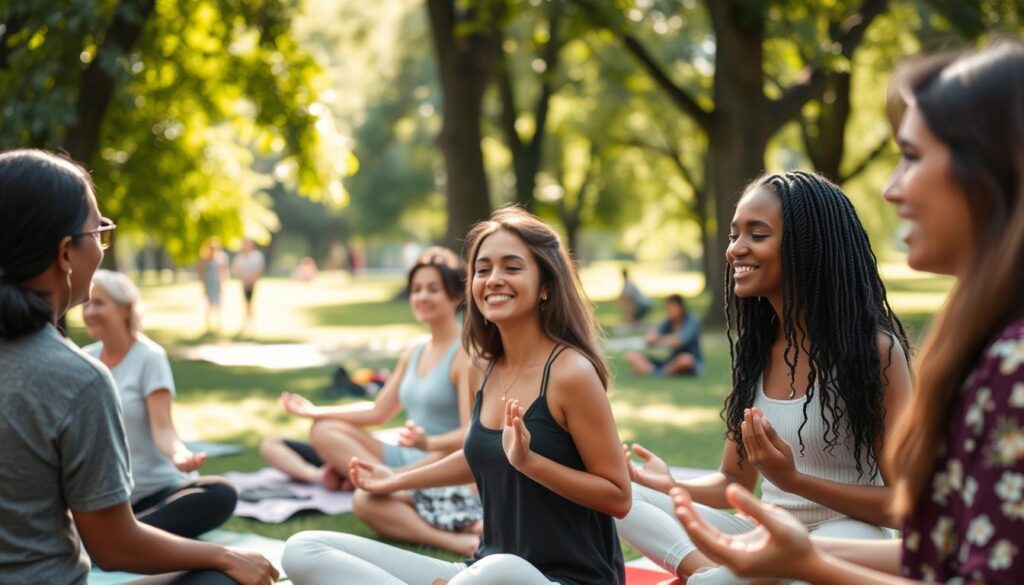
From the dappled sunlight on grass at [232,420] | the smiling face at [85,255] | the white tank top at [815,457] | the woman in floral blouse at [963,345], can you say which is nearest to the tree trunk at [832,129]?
the dappled sunlight on grass at [232,420]

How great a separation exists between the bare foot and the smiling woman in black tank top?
3.13 meters

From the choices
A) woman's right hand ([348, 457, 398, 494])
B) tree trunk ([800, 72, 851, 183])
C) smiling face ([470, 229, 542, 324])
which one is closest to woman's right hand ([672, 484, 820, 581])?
Answer: smiling face ([470, 229, 542, 324])

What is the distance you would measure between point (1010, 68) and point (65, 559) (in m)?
2.35

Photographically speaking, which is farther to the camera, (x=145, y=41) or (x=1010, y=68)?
(x=145, y=41)

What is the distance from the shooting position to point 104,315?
17.9ft

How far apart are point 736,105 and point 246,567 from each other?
15.9m

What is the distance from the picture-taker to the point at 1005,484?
1829mm

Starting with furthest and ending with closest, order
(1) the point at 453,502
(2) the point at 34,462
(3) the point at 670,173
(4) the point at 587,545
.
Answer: (3) the point at 670,173
(1) the point at 453,502
(4) the point at 587,545
(2) the point at 34,462

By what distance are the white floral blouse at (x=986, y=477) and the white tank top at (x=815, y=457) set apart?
1708 mm

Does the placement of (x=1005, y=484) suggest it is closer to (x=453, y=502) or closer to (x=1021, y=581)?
(x=1021, y=581)

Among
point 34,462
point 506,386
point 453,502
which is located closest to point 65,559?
point 34,462

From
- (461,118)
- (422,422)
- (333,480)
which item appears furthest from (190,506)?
(461,118)

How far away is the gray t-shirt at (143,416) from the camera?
17.6ft

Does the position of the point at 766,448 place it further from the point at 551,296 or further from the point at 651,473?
the point at 551,296
